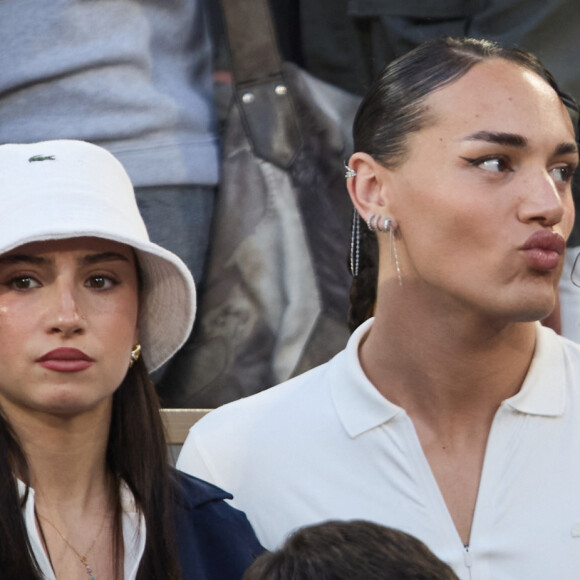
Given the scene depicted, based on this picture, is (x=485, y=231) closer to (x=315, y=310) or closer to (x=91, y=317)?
(x=91, y=317)

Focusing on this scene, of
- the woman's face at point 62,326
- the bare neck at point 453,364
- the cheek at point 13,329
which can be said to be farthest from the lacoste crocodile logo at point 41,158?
the bare neck at point 453,364

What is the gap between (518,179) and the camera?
2.50m

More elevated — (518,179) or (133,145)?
(133,145)

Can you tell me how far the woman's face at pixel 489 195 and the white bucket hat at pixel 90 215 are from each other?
506mm

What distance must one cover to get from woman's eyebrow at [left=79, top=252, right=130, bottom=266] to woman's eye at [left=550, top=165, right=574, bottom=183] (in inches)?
35.7

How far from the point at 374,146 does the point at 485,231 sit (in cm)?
40

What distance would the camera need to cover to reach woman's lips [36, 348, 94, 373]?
2242 millimetres

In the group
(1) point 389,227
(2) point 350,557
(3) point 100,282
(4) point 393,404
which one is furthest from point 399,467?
(2) point 350,557

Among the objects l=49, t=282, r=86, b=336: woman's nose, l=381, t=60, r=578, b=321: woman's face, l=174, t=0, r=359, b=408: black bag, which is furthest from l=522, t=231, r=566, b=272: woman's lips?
l=174, t=0, r=359, b=408: black bag

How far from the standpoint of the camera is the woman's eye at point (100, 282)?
2375 millimetres

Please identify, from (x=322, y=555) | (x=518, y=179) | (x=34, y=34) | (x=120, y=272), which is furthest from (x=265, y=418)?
(x=34, y=34)

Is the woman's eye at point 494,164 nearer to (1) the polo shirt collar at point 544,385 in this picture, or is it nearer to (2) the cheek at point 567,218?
(2) the cheek at point 567,218

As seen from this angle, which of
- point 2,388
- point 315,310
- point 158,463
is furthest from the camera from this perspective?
point 315,310

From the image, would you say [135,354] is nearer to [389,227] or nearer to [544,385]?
[389,227]
